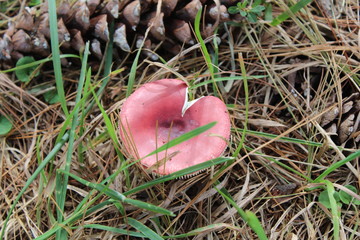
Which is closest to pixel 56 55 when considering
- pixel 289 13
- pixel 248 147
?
pixel 248 147

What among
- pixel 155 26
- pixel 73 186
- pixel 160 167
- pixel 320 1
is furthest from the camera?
pixel 320 1

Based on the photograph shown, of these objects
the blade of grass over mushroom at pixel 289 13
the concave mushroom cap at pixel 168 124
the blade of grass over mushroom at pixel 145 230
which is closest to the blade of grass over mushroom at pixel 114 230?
the blade of grass over mushroom at pixel 145 230

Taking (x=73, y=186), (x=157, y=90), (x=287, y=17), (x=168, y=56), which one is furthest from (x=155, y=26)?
(x=73, y=186)

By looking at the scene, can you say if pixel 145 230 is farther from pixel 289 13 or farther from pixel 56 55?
pixel 289 13

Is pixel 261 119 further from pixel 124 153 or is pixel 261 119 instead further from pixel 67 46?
pixel 67 46

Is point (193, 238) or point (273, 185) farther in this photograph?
point (273, 185)
